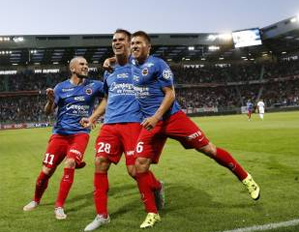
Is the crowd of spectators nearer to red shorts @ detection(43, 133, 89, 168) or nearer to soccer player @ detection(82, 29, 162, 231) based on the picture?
red shorts @ detection(43, 133, 89, 168)

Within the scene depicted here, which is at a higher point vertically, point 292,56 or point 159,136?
point 292,56

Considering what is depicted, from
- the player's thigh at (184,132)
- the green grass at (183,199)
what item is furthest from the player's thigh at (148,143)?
the green grass at (183,199)

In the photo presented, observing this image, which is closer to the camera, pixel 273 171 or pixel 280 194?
pixel 280 194

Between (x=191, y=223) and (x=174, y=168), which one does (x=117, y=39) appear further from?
(x=174, y=168)

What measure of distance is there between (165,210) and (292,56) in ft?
233

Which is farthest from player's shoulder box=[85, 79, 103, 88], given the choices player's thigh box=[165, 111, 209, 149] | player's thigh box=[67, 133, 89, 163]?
player's thigh box=[165, 111, 209, 149]

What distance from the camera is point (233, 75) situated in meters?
73.1

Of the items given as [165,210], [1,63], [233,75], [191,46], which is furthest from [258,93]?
[165,210]

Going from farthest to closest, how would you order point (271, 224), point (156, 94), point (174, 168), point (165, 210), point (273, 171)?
point (174, 168), point (273, 171), point (165, 210), point (156, 94), point (271, 224)

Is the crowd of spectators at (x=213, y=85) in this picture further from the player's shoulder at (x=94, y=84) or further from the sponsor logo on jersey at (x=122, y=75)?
the sponsor logo on jersey at (x=122, y=75)

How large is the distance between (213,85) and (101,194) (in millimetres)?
Answer: 65331

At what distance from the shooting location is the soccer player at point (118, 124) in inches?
226

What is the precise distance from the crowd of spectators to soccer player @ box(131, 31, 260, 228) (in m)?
55.6

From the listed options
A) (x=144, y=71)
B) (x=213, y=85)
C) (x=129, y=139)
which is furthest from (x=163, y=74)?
(x=213, y=85)
